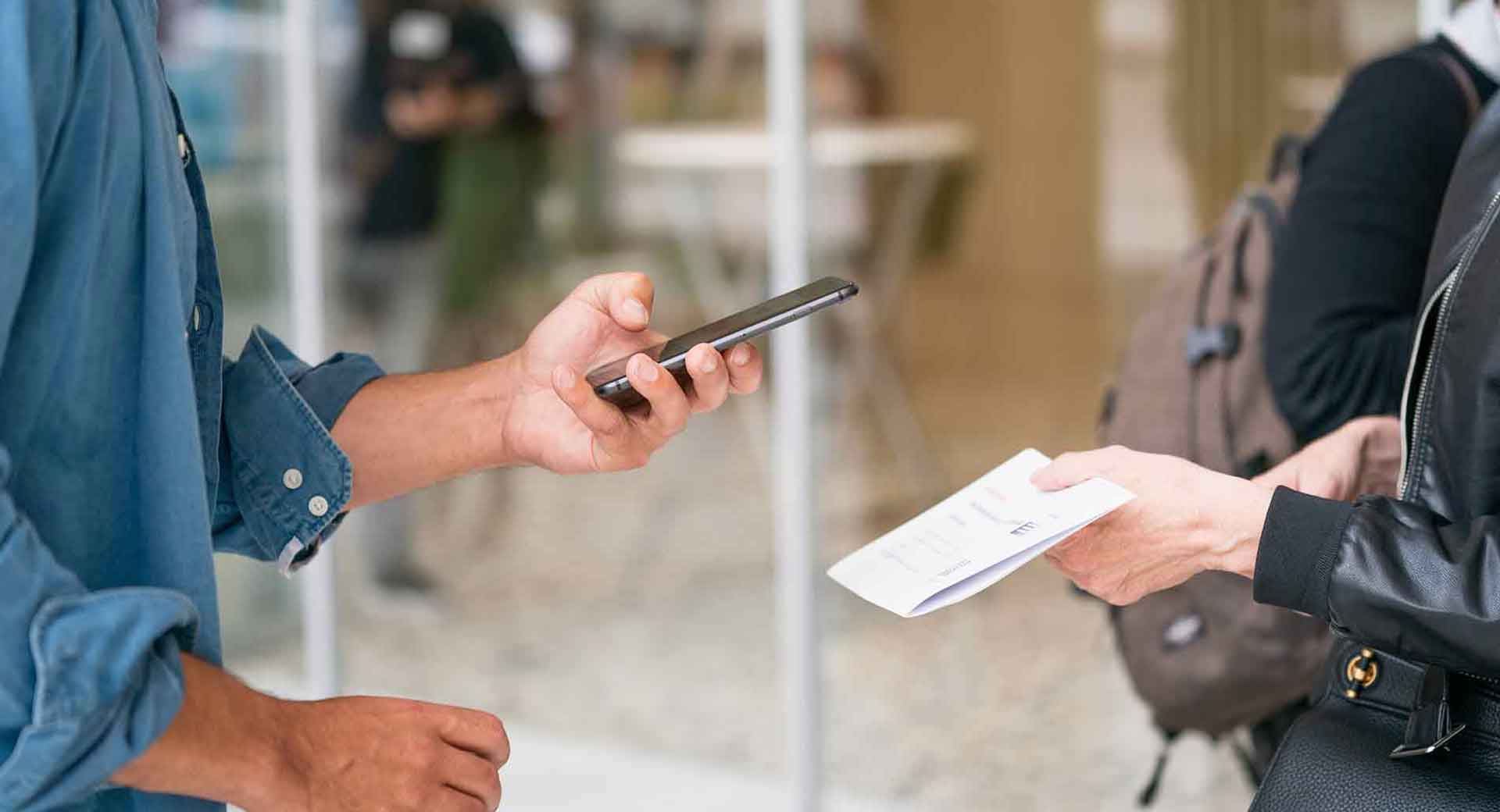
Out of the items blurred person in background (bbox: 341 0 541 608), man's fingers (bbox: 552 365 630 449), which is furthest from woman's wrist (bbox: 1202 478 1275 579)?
blurred person in background (bbox: 341 0 541 608)

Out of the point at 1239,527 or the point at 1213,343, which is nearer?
the point at 1239,527

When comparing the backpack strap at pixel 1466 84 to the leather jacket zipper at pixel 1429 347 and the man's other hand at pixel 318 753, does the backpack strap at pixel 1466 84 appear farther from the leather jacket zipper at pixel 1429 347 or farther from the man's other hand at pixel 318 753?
the man's other hand at pixel 318 753

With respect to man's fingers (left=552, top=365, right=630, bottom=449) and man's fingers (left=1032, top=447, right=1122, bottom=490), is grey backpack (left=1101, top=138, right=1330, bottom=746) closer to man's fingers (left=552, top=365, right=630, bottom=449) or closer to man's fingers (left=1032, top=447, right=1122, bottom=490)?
man's fingers (left=1032, top=447, right=1122, bottom=490)

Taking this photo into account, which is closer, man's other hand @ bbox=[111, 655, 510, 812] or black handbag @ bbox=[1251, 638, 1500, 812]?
man's other hand @ bbox=[111, 655, 510, 812]

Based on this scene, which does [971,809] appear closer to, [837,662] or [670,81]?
[837,662]

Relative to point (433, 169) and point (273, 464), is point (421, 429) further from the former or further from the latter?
point (433, 169)

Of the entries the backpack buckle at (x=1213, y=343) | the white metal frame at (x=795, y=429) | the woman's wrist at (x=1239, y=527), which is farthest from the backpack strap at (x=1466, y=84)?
the white metal frame at (x=795, y=429)

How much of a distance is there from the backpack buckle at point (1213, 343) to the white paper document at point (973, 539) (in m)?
0.59

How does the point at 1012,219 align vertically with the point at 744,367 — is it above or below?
below

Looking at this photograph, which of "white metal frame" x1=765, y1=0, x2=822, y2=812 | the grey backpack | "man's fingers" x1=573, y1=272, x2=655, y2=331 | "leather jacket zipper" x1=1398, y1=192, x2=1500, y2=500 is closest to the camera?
"leather jacket zipper" x1=1398, y1=192, x2=1500, y2=500

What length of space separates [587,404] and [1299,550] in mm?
533

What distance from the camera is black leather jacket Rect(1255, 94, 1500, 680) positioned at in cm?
113

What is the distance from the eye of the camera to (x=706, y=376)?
1.25 metres

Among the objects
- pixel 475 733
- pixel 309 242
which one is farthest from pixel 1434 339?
pixel 309 242
